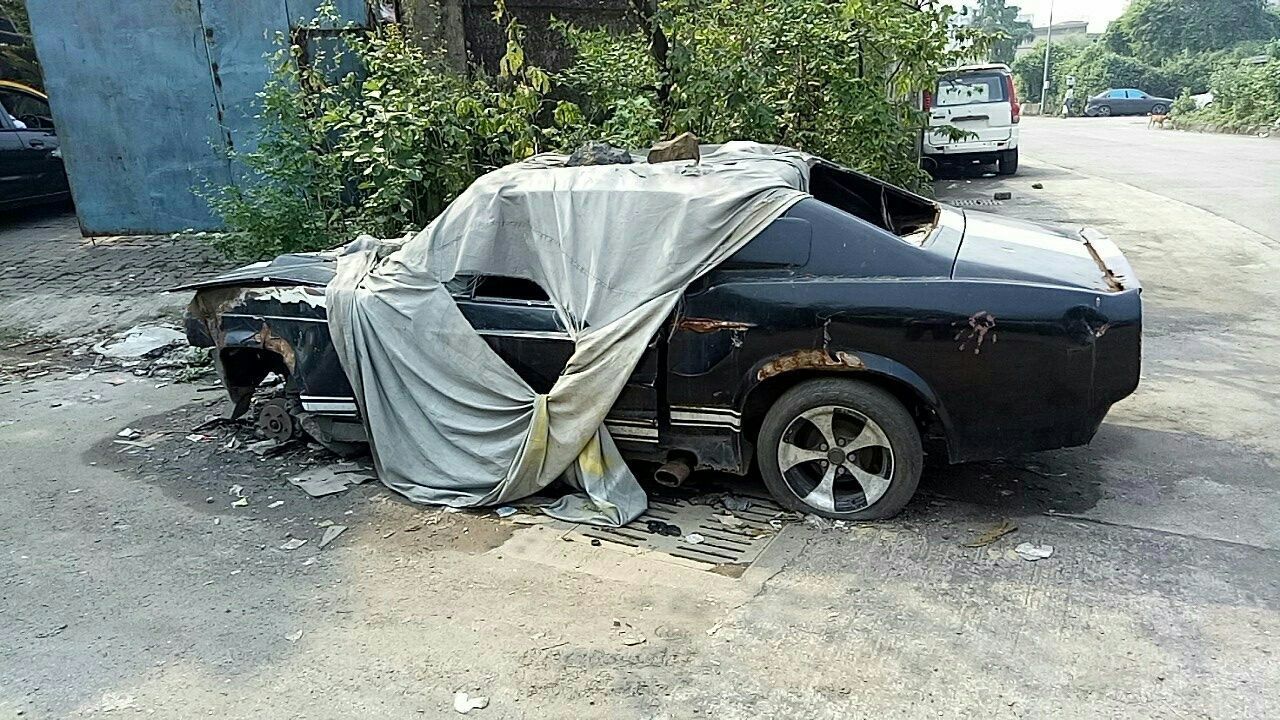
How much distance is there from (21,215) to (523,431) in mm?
11209

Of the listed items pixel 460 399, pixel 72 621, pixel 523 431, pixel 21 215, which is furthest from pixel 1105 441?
pixel 21 215

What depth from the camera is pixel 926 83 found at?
760cm

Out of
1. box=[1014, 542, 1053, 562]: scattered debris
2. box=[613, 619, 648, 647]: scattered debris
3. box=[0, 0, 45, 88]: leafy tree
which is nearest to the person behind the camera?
box=[613, 619, 648, 647]: scattered debris

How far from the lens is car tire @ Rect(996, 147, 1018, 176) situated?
1653 centimetres

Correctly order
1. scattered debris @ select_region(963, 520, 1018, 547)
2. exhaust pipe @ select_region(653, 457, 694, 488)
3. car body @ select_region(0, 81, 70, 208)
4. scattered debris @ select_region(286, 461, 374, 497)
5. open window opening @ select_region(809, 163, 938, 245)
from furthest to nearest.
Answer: car body @ select_region(0, 81, 70, 208)
open window opening @ select_region(809, 163, 938, 245)
scattered debris @ select_region(286, 461, 374, 497)
exhaust pipe @ select_region(653, 457, 694, 488)
scattered debris @ select_region(963, 520, 1018, 547)

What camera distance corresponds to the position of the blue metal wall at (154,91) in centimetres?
930

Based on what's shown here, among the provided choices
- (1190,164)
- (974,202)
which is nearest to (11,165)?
(974,202)

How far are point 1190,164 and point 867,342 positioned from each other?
16514mm

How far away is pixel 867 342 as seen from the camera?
4.06 meters

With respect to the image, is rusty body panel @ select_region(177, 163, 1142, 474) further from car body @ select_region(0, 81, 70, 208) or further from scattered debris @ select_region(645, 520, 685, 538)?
car body @ select_region(0, 81, 70, 208)

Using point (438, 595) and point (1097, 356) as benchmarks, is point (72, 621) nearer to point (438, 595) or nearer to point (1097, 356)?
point (438, 595)

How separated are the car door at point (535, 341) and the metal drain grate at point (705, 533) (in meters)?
0.39

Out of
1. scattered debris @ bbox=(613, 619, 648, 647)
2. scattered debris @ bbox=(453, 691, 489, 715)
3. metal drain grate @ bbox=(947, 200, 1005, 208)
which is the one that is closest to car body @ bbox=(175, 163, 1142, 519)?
scattered debris @ bbox=(613, 619, 648, 647)

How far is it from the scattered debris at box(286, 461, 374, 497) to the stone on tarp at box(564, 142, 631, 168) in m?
2.02
